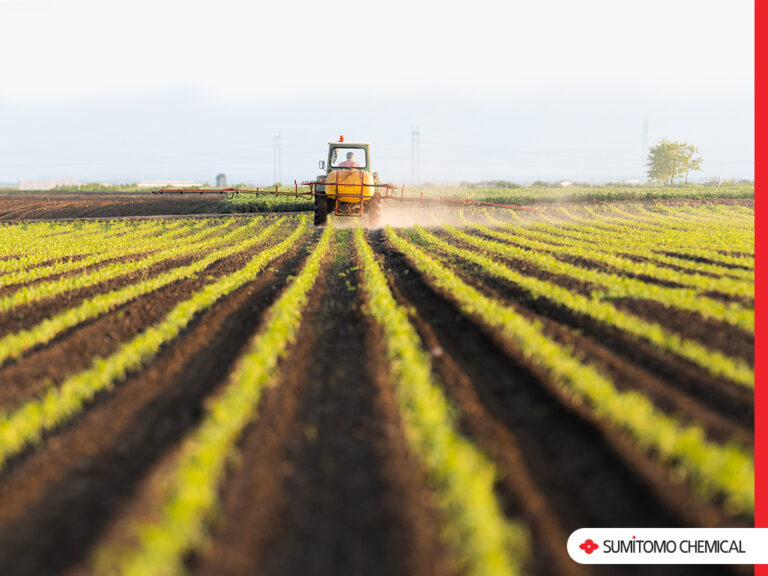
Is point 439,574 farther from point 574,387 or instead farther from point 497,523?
point 574,387

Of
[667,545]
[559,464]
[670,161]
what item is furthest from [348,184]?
[670,161]

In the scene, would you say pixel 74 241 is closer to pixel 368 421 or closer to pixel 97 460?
pixel 97 460

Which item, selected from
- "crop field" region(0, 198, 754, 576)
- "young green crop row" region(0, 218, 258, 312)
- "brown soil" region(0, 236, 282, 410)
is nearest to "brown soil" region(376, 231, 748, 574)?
"crop field" region(0, 198, 754, 576)

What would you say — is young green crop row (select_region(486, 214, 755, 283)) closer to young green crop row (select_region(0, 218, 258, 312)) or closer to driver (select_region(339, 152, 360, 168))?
driver (select_region(339, 152, 360, 168))

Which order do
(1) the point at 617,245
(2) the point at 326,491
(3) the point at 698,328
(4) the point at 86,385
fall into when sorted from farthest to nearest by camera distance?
(1) the point at 617,245 < (3) the point at 698,328 < (4) the point at 86,385 < (2) the point at 326,491

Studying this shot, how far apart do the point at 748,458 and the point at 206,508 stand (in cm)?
410

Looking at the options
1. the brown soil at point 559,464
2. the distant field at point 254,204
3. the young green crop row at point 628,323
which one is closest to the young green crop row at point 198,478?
the brown soil at point 559,464

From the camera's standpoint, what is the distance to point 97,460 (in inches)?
209

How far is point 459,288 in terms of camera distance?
38.0 feet

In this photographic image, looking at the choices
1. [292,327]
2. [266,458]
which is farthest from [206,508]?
[292,327]

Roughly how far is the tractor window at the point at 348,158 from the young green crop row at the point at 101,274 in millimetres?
4726

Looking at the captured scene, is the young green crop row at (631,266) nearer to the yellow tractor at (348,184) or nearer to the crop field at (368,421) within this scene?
the crop field at (368,421)

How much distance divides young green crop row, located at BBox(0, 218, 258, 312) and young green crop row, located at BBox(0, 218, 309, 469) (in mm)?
3114

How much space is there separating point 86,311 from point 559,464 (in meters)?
8.28
